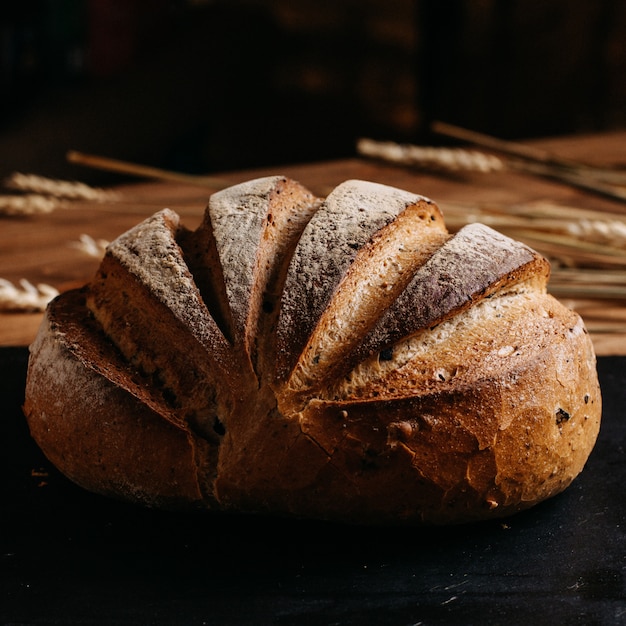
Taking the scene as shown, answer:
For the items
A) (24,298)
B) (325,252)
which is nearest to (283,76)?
(24,298)

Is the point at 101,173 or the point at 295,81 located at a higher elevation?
the point at 295,81

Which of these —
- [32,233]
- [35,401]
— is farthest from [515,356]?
[32,233]

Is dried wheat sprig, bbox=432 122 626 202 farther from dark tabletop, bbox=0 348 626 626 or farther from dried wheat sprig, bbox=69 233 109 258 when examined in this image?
dark tabletop, bbox=0 348 626 626

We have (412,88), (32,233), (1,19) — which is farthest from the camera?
(412,88)

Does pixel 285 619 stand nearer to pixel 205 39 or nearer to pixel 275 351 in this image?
pixel 275 351

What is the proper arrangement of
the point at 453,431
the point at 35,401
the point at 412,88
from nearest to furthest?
the point at 453,431, the point at 35,401, the point at 412,88
